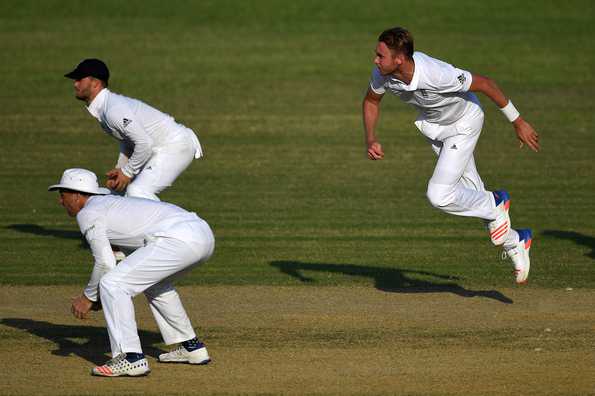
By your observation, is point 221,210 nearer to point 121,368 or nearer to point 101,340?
point 101,340

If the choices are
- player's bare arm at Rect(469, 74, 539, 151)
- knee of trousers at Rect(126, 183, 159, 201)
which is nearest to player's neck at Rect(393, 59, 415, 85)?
player's bare arm at Rect(469, 74, 539, 151)

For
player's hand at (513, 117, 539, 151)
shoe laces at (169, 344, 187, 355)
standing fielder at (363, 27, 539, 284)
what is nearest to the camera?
shoe laces at (169, 344, 187, 355)

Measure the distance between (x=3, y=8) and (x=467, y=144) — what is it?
31657mm

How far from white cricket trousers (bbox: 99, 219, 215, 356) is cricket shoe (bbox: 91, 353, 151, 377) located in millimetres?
72

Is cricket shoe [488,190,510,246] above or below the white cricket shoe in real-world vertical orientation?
above

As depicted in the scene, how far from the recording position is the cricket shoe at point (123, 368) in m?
8.59

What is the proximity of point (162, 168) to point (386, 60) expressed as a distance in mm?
2842

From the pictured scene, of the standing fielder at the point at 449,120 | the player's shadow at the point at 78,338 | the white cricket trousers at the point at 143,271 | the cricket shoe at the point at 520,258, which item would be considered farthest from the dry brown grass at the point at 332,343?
the standing fielder at the point at 449,120

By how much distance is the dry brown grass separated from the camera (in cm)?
855

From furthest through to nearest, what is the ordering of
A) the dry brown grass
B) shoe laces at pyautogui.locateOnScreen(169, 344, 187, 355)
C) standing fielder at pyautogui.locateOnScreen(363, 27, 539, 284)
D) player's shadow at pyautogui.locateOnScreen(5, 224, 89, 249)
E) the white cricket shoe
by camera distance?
player's shadow at pyautogui.locateOnScreen(5, 224, 89, 249)
standing fielder at pyautogui.locateOnScreen(363, 27, 539, 284)
shoe laces at pyautogui.locateOnScreen(169, 344, 187, 355)
the white cricket shoe
the dry brown grass

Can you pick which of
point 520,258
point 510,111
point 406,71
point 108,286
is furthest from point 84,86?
point 520,258

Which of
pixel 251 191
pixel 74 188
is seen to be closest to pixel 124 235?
pixel 74 188

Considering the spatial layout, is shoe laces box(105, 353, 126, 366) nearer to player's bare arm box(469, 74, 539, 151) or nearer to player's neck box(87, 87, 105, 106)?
player's neck box(87, 87, 105, 106)

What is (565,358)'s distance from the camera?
30.4 ft
